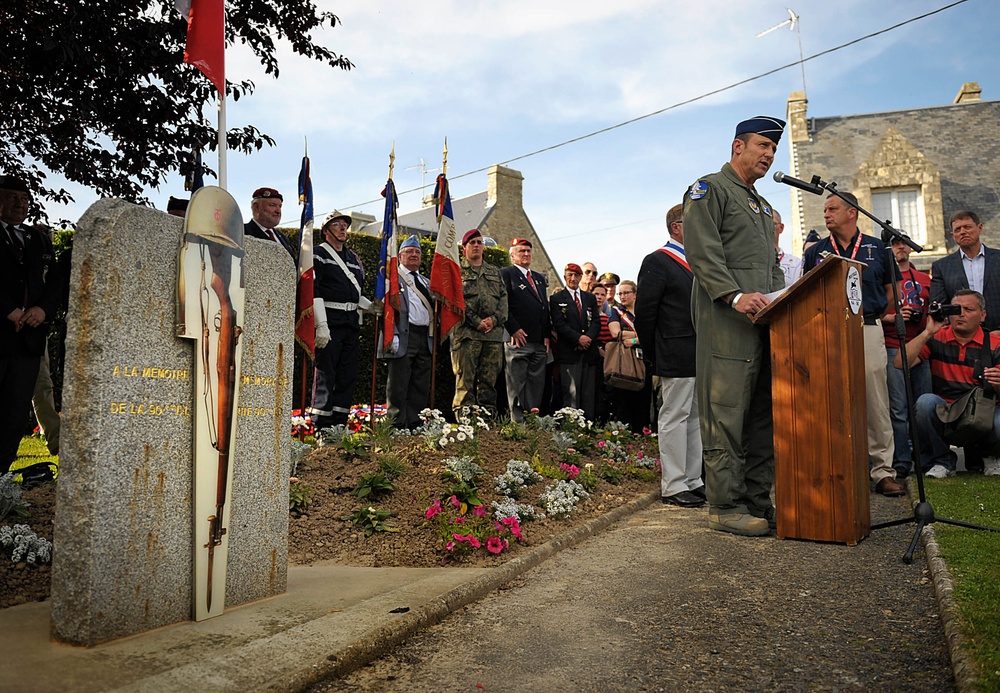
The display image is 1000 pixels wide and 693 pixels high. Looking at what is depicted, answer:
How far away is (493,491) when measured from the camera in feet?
16.4

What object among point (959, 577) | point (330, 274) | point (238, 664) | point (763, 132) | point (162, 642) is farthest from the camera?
point (330, 274)

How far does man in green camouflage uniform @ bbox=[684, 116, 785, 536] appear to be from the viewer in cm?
455

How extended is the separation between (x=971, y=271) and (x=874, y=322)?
2405mm

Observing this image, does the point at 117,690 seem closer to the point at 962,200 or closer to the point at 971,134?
the point at 962,200

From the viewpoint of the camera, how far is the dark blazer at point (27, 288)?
5219mm

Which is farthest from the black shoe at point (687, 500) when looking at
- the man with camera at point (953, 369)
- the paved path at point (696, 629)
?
the man with camera at point (953, 369)

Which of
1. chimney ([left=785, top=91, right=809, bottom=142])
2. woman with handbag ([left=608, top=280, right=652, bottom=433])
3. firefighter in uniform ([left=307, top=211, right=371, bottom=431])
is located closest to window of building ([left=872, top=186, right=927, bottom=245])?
chimney ([left=785, top=91, right=809, bottom=142])

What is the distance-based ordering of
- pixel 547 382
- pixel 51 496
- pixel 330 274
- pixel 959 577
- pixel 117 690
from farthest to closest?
pixel 547 382 < pixel 330 274 < pixel 51 496 < pixel 959 577 < pixel 117 690

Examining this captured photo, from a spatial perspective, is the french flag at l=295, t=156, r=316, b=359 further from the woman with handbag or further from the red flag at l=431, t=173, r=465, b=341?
the woman with handbag

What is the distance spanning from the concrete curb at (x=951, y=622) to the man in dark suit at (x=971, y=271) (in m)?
4.30

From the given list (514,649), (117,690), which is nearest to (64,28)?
(117,690)

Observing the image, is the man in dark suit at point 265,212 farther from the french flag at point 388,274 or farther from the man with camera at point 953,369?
the man with camera at point 953,369

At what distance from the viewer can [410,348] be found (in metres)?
7.95

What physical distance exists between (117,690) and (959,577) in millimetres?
3178
